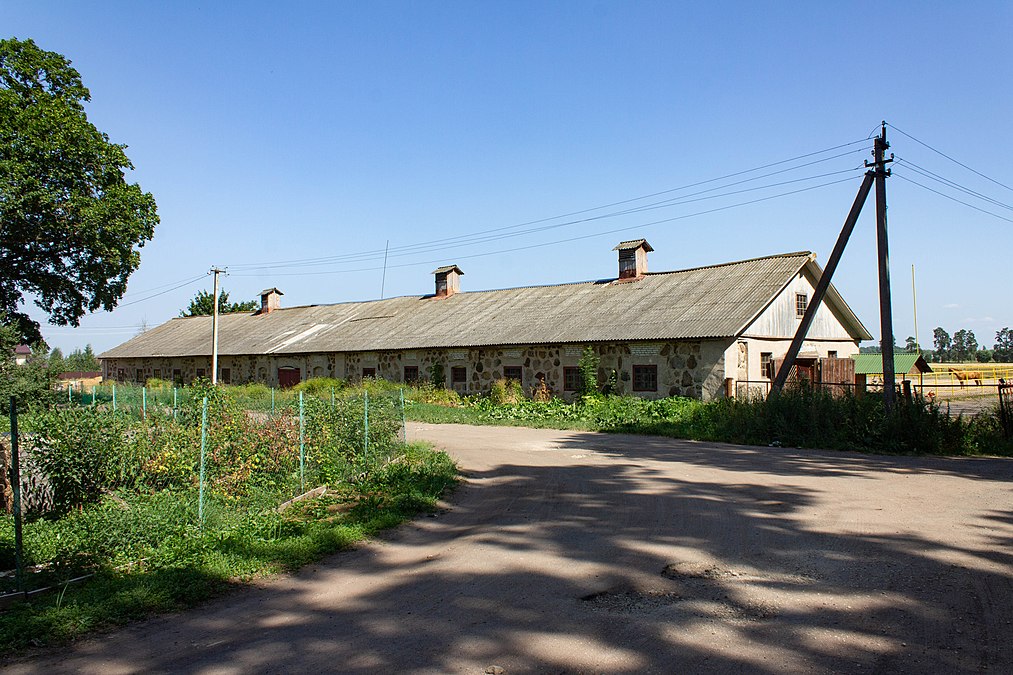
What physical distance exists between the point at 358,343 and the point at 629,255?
12282 millimetres

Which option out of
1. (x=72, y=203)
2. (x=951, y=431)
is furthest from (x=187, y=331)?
(x=951, y=431)

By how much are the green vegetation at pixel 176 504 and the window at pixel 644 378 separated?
12.8 meters

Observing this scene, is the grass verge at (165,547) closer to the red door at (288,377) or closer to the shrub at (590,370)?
the shrub at (590,370)

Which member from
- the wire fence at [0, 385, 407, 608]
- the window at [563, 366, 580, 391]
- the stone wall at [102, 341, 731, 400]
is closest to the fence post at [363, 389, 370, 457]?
the wire fence at [0, 385, 407, 608]

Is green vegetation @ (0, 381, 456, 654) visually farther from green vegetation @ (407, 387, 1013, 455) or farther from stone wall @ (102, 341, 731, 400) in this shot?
stone wall @ (102, 341, 731, 400)

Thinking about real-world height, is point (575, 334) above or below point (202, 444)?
above

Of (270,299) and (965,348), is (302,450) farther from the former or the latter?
(965,348)

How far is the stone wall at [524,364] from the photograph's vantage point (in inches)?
850

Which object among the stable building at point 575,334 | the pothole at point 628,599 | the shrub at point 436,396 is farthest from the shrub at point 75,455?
the shrub at point 436,396

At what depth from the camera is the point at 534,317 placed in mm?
27984

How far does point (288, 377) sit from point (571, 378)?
601 inches

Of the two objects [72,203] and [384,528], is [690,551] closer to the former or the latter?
[384,528]

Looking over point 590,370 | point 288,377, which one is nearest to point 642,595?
point 590,370

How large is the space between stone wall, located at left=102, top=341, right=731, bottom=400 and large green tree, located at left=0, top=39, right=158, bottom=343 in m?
9.09
